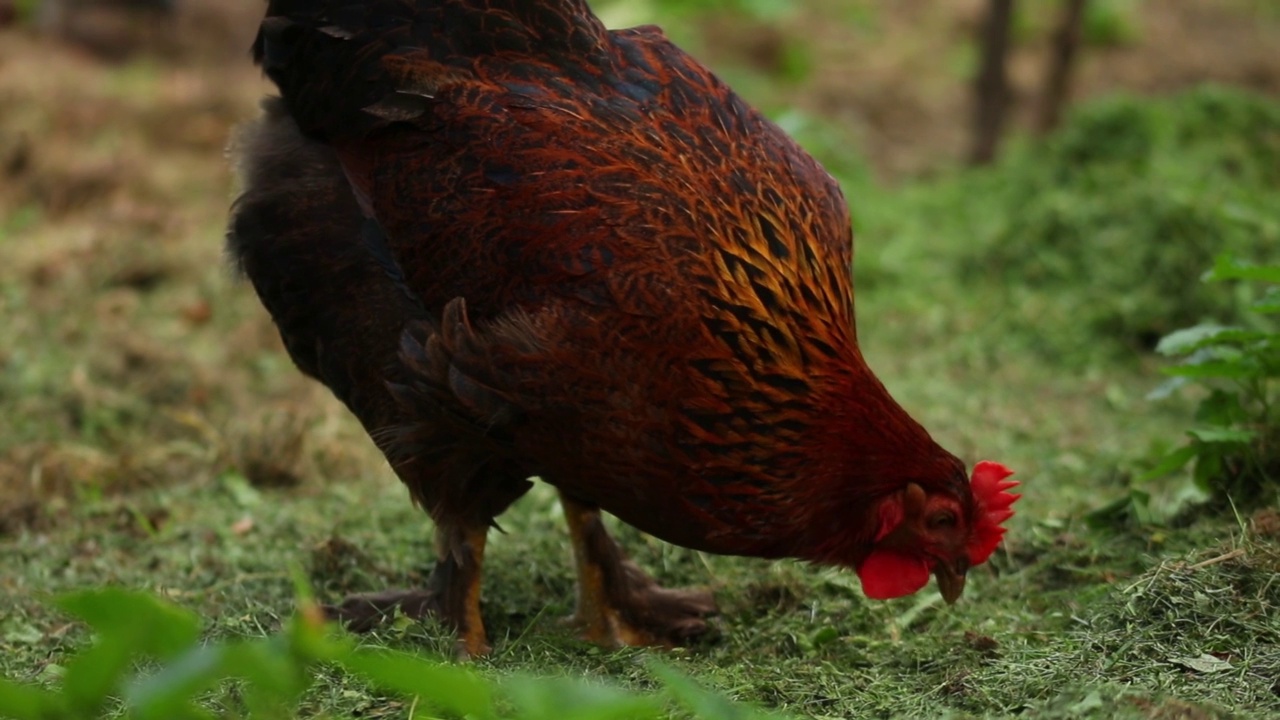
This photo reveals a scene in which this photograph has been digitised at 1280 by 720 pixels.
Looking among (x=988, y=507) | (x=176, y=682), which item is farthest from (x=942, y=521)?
(x=176, y=682)

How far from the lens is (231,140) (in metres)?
4.19

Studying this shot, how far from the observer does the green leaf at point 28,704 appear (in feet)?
7.63

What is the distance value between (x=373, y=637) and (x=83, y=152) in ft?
18.3

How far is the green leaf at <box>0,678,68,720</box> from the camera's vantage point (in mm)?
2326

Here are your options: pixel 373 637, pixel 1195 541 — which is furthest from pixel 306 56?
pixel 1195 541

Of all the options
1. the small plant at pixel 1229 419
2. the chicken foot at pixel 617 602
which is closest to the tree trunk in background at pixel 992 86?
the small plant at pixel 1229 419

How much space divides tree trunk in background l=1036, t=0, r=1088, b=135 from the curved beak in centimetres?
633

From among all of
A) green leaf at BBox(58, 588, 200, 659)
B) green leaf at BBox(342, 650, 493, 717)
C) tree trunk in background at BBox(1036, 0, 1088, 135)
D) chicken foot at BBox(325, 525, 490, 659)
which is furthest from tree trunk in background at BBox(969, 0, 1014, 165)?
green leaf at BBox(58, 588, 200, 659)

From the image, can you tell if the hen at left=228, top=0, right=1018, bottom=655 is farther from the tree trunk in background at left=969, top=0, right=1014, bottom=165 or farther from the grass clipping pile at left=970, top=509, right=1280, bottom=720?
the tree trunk in background at left=969, top=0, right=1014, bottom=165

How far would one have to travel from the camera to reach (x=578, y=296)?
335cm

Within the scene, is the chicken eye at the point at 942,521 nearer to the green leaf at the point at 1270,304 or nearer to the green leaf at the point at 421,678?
the green leaf at the point at 1270,304

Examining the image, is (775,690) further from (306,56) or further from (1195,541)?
(306,56)

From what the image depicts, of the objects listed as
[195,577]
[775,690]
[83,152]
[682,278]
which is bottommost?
[775,690]

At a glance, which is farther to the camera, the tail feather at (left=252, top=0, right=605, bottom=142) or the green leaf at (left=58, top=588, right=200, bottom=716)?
the tail feather at (left=252, top=0, right=605, bottom=142)
